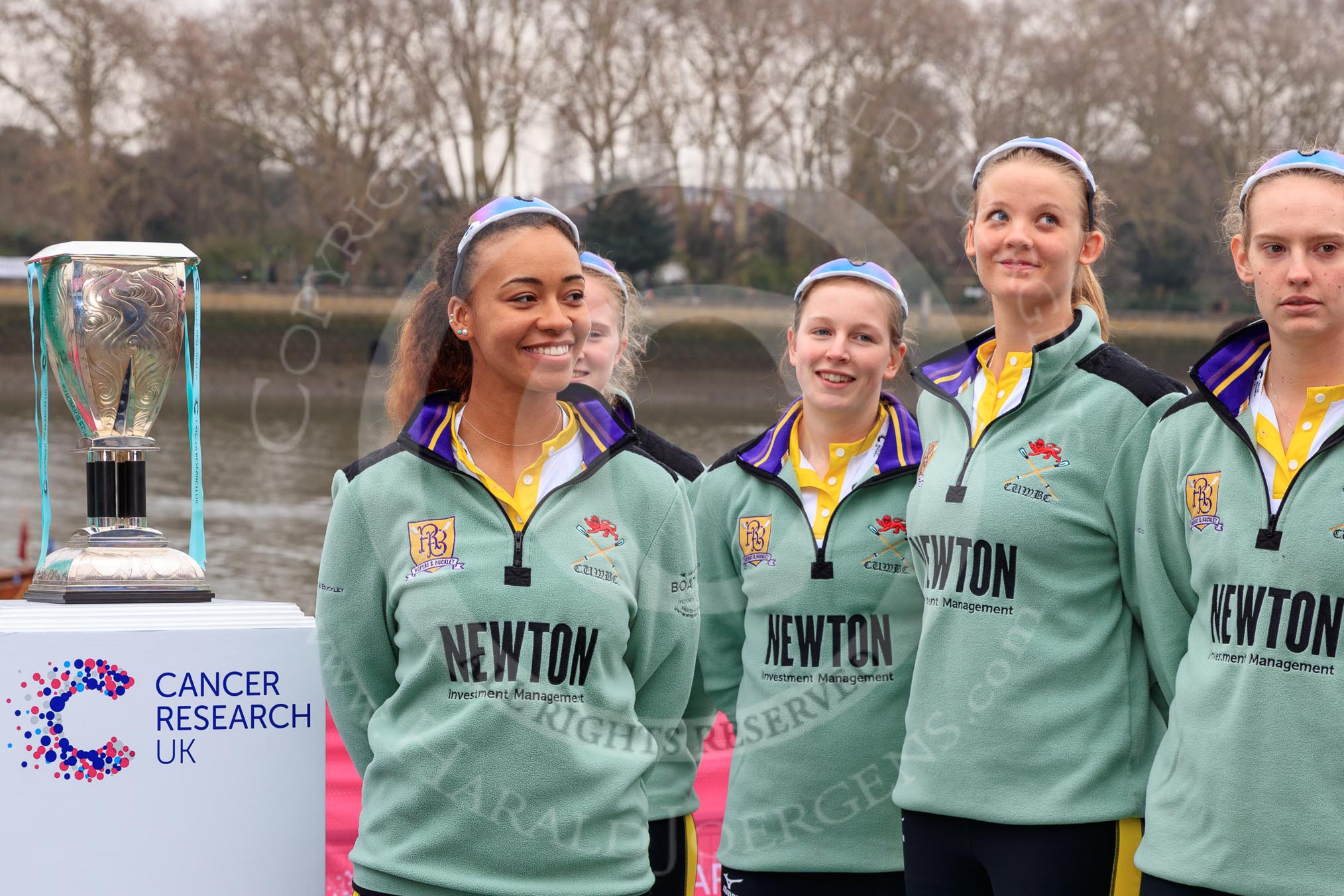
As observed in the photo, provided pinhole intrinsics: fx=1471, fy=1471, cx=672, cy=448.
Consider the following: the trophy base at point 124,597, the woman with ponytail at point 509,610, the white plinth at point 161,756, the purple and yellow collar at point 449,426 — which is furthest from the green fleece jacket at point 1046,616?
the trophy base at point 124,597

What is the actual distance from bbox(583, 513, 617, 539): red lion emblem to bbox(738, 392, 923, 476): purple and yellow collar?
2.17 feet

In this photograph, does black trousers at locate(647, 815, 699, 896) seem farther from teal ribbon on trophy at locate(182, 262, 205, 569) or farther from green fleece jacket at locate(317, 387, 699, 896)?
teal ribbon on trophy at locate(182, 262, 205, 569)

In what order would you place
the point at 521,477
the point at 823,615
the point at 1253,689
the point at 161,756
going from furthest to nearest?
the point at 161,756, the point at 823,615, the point at 521,477, the point at 1253,689

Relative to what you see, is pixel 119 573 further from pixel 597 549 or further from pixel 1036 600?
pixel 1036 600

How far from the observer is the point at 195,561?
135 inches

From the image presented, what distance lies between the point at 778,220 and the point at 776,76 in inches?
570

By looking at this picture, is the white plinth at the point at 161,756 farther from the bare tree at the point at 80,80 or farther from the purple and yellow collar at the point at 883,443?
the bare tree at the point at 80,80

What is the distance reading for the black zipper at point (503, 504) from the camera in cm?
223

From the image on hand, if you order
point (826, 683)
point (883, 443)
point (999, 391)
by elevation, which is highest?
point (999, 391)

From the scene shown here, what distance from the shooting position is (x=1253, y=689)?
7.00ft

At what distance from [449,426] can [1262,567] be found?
4.15ft

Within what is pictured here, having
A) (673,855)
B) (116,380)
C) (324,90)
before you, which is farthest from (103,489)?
(324,90)

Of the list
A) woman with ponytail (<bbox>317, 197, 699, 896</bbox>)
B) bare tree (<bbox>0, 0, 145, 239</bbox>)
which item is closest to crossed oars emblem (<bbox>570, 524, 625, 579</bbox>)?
woman with ponytail (<bbox>317, 197, 699, 896</bbox>)

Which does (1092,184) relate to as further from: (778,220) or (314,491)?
(314,491)
